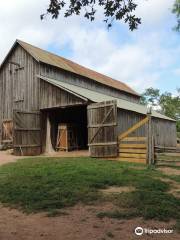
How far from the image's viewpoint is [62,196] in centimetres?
841

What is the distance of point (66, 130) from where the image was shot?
23406 millimetres

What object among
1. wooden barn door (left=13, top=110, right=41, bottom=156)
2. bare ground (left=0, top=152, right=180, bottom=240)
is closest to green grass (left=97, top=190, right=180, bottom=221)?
bare ground (left=0, top=152, right=180, bottom=240)

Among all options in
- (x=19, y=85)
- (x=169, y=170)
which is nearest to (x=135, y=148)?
(x=169, y=170)

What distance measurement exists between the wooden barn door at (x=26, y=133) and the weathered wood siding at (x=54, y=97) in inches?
46.3

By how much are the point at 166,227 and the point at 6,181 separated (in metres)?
6.08

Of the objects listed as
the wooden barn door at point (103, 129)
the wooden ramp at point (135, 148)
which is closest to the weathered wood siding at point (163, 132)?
the wooden barn door at point (103, 129)

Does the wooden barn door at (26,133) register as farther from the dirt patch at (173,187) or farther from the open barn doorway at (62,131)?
the dirt patch at (173,187)

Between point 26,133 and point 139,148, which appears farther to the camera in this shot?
point 26,133

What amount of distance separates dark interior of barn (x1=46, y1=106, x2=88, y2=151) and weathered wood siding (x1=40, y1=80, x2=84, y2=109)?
1.14m

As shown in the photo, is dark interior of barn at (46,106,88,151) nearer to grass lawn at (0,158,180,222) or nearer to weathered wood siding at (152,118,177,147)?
weathered wood siding at (152,118,177,147)

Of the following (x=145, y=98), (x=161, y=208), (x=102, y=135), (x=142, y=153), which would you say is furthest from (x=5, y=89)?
(x=145, y=98)

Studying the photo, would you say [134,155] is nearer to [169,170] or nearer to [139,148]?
[139,148]

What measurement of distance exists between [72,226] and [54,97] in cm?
1623

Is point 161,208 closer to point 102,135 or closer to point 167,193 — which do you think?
point 167,193
